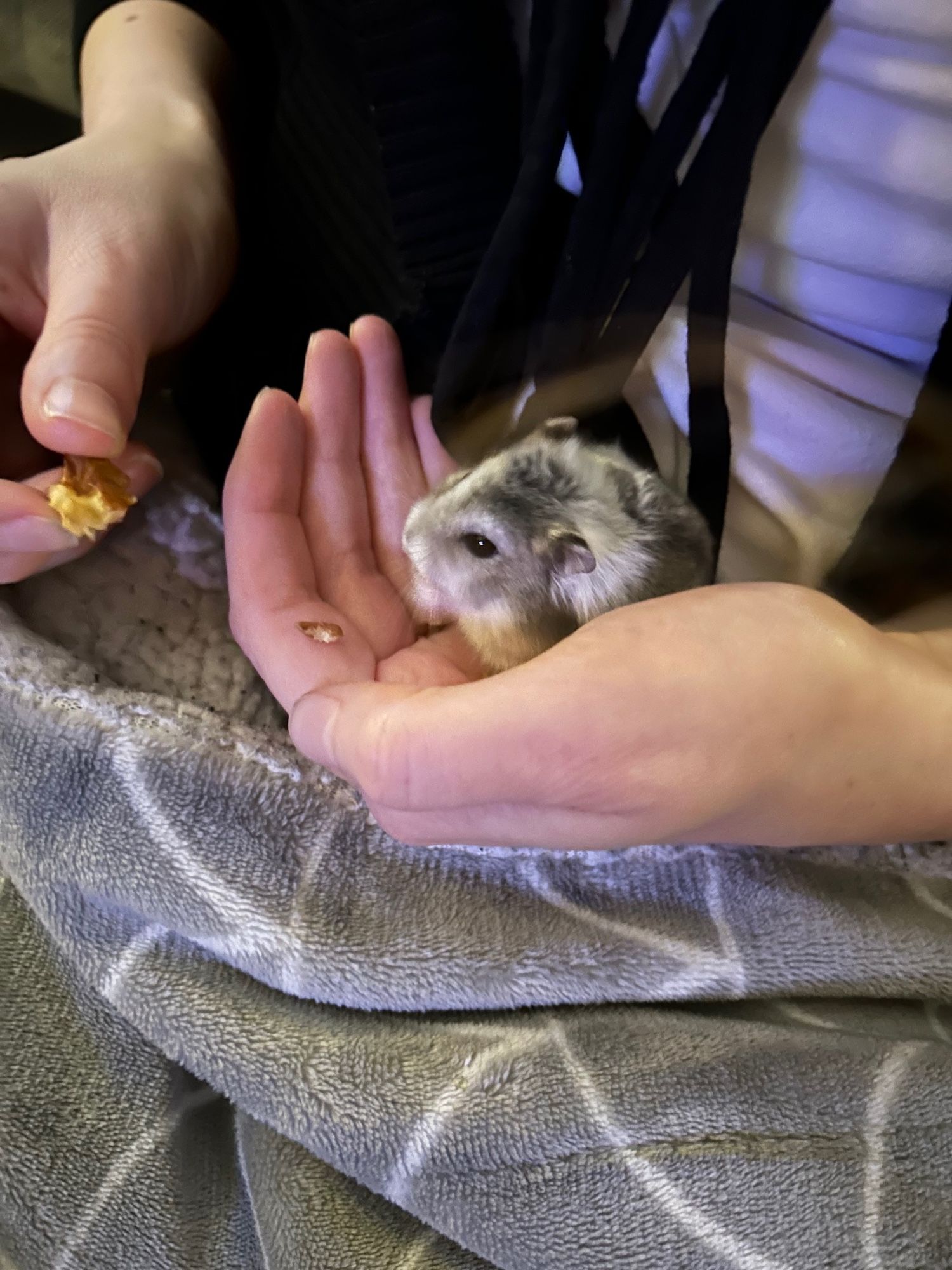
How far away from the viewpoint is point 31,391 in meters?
0.70

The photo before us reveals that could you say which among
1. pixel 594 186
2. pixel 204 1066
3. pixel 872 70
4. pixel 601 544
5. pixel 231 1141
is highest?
pixel 872 70

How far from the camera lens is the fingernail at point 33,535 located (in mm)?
731

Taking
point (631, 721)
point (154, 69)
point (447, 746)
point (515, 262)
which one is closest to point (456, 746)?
point (447, 746)

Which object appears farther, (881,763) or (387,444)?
(387,444)

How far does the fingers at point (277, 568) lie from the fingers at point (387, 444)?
117 mm

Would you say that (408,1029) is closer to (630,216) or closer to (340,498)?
(340,498)

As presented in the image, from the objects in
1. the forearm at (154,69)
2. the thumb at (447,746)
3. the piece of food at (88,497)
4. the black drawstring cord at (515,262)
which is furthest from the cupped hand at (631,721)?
the forearm at (154,69)

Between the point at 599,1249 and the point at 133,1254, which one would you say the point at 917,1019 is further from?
the point at 133,1254

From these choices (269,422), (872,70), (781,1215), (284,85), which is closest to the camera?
(781,1215)

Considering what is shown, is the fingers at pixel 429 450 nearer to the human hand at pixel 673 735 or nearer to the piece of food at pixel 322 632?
the piece of food at pixel 322 632

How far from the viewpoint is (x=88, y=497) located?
30.6 inches

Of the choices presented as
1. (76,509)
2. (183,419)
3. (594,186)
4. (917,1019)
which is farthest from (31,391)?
(917,1019)

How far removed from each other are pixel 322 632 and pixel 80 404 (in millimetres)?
273

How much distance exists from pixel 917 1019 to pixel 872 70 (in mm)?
803
